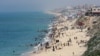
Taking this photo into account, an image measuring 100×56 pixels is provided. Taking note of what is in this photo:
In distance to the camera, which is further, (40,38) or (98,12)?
(98,12)

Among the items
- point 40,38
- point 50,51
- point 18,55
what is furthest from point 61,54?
point 40,38

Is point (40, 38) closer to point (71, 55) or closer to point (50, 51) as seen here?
point (50, 51)

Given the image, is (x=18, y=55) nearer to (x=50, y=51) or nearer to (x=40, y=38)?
(x=50, y=51)

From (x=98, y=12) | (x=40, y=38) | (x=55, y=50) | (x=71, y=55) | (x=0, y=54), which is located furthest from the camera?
(x=98, y=12)

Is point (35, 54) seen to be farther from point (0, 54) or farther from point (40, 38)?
point (40, 38)

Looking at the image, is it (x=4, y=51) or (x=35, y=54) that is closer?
(x=35, y=54)

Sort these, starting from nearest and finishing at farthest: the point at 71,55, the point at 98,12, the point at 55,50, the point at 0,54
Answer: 1. the point at 71,55
2. the point at 55,50
3. the point at 0,54
4. the point at 98,12

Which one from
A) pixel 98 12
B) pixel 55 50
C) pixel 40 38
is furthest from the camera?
pixel 98 12

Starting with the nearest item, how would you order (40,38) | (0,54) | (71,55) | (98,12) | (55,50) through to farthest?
(71,55) < (55,50) < (0,54) < (40,38) < (98,12)

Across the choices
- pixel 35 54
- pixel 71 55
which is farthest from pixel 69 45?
pixel 71 55
